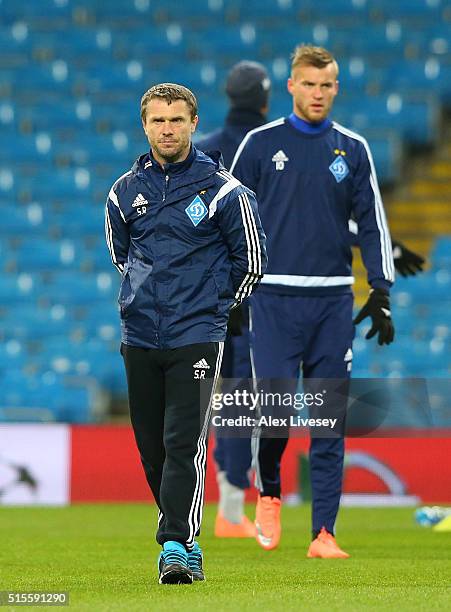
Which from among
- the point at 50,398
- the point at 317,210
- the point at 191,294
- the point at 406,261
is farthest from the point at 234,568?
the point at 50,398

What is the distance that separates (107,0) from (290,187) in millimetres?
9668

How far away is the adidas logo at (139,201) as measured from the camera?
4902mm

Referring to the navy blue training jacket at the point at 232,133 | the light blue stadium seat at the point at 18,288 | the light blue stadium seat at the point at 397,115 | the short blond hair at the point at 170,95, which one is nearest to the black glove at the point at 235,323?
the short blond hair at the point at 170,95

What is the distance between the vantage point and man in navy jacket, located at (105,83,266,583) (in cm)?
480

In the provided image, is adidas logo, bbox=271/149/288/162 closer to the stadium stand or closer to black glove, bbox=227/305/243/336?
black glove, bbox=227/305/243/336

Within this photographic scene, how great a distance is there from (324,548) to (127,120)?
363 inches

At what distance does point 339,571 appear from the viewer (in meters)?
5.37

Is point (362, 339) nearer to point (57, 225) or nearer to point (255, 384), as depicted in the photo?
point (57, 225)

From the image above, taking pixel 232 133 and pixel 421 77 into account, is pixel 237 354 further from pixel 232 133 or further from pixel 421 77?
pixel 421 77

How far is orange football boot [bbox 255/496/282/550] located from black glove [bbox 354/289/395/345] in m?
0.92

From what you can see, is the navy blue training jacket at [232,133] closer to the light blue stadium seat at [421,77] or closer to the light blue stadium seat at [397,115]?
the light blue stadium seat at [397,115]

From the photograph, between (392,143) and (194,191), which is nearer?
(194,191)

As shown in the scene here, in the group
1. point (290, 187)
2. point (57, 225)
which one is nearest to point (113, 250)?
point (290, 187)

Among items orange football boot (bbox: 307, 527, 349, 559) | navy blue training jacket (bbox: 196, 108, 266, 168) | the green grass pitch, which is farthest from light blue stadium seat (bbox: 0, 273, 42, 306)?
orange football boot (bbox: 307, 527, 349, 559)
